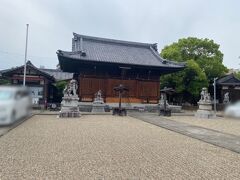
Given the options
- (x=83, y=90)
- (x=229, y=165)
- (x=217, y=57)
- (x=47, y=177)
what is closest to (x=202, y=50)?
(x=217, y=57)

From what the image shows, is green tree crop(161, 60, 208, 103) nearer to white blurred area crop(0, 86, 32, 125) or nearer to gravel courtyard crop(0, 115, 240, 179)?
gravel courtyard crop(0, 115, 240, 179)

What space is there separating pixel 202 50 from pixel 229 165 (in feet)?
153

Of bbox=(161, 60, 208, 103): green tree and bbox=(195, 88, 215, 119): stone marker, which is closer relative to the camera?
bbox=(195, 88, 215, 119): stone marker

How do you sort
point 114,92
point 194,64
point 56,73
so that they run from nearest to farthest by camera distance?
point 114,92 → point 56,73 → point 194,64

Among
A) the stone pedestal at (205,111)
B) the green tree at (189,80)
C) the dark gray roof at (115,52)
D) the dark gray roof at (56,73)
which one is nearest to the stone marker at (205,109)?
the stone pedestal at (205,111)

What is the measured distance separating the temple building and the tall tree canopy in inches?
336

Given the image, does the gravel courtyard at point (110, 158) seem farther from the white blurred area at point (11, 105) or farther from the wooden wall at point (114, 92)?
the wooden wall at point (114, 92)

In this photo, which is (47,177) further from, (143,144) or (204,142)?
(204,142)

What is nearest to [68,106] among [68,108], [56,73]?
[68,108]

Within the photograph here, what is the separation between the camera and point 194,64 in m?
44.9

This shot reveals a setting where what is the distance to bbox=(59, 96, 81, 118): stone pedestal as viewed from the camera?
24.2 metres

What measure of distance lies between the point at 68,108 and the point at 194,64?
28.9 m

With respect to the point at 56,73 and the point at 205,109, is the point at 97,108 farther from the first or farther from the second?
the point at 205,109

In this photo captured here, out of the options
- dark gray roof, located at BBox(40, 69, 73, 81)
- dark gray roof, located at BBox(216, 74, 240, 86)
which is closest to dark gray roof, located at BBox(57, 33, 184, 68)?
dark gray roof, located at BBox(40, 69, 73, 81)
